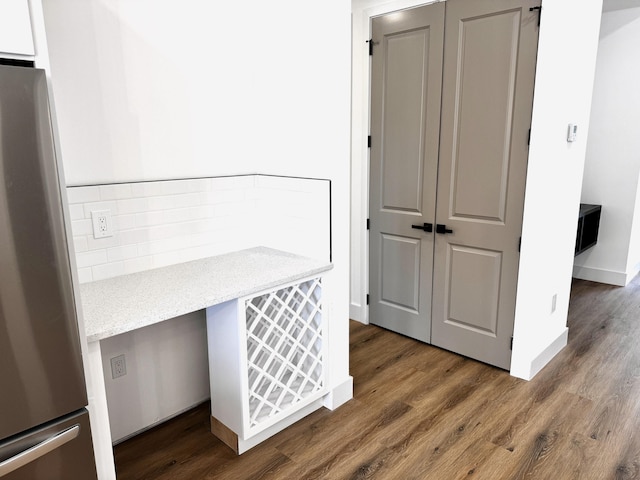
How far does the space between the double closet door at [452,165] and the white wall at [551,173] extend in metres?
0.07

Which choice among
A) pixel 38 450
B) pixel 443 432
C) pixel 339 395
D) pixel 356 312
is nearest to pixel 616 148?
pixel 356 312

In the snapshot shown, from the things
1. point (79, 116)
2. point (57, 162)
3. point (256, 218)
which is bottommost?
point (256, 218)

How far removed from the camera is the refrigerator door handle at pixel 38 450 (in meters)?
1.26

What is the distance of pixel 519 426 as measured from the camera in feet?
7.88

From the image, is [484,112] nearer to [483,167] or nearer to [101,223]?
[483,167]

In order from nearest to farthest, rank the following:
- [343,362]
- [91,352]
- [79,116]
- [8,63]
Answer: [8,63] < [91,352] < [79,116] < [343,362]

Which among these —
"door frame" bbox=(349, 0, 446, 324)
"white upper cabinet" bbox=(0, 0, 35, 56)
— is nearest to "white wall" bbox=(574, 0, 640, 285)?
"door frame" bbox=(349, 0, 446, 324)

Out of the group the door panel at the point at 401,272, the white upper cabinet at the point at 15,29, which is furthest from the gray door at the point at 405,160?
the white upper cabinet at the point at 15,29

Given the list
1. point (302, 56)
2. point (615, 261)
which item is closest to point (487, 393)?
point (302, 56)

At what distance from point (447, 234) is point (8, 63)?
2501 mm

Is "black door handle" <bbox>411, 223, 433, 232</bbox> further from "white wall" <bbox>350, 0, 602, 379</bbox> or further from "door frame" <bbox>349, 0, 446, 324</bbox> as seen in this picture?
"white wall" <bbox>350, 0, 602, 379</bbox>

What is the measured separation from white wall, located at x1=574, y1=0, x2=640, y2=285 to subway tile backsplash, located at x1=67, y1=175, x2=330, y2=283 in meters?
3.58

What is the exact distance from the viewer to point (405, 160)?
3.21 metres

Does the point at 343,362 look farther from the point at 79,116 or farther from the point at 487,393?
the point at 79,116
